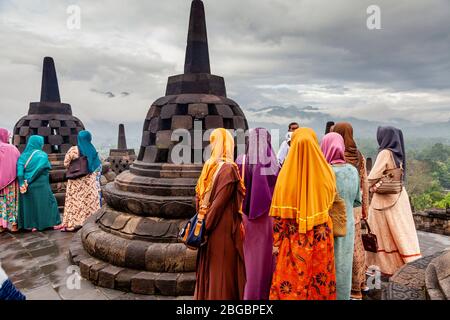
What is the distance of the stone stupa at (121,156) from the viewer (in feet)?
49.3

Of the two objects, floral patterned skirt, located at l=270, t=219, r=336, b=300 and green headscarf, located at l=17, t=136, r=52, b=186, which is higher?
green headscarf, located at l=17, t=136, r=52, b=186

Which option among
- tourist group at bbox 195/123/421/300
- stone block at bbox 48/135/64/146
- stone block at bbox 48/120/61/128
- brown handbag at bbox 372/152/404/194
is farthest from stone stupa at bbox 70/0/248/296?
stone block at bbox 48/120/61/128

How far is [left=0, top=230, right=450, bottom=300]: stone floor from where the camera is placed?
3656mm

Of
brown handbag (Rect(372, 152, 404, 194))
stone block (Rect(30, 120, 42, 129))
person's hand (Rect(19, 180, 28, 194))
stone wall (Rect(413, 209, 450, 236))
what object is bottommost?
stone wall (Rect(413, 209, 450, 236))

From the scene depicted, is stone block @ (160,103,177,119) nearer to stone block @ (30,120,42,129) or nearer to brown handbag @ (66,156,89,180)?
brown handbag @ (66,156,89,180)

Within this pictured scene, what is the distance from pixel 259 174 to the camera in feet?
9.14

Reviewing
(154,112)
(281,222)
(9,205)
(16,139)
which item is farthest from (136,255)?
(16,139)

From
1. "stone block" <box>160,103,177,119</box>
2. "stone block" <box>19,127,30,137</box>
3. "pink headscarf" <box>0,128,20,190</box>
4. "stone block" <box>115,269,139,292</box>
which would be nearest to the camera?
"stone block" <box>115,269,139,292</box>

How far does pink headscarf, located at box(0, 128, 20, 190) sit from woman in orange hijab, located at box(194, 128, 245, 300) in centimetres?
538

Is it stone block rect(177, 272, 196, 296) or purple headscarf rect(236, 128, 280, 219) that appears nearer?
purple headscarf rect(236, 128, 280, 219)

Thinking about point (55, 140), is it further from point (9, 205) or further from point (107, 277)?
point (107, 277)

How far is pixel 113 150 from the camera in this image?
16375 millimetres

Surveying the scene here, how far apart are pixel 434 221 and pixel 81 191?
30.1 ft
